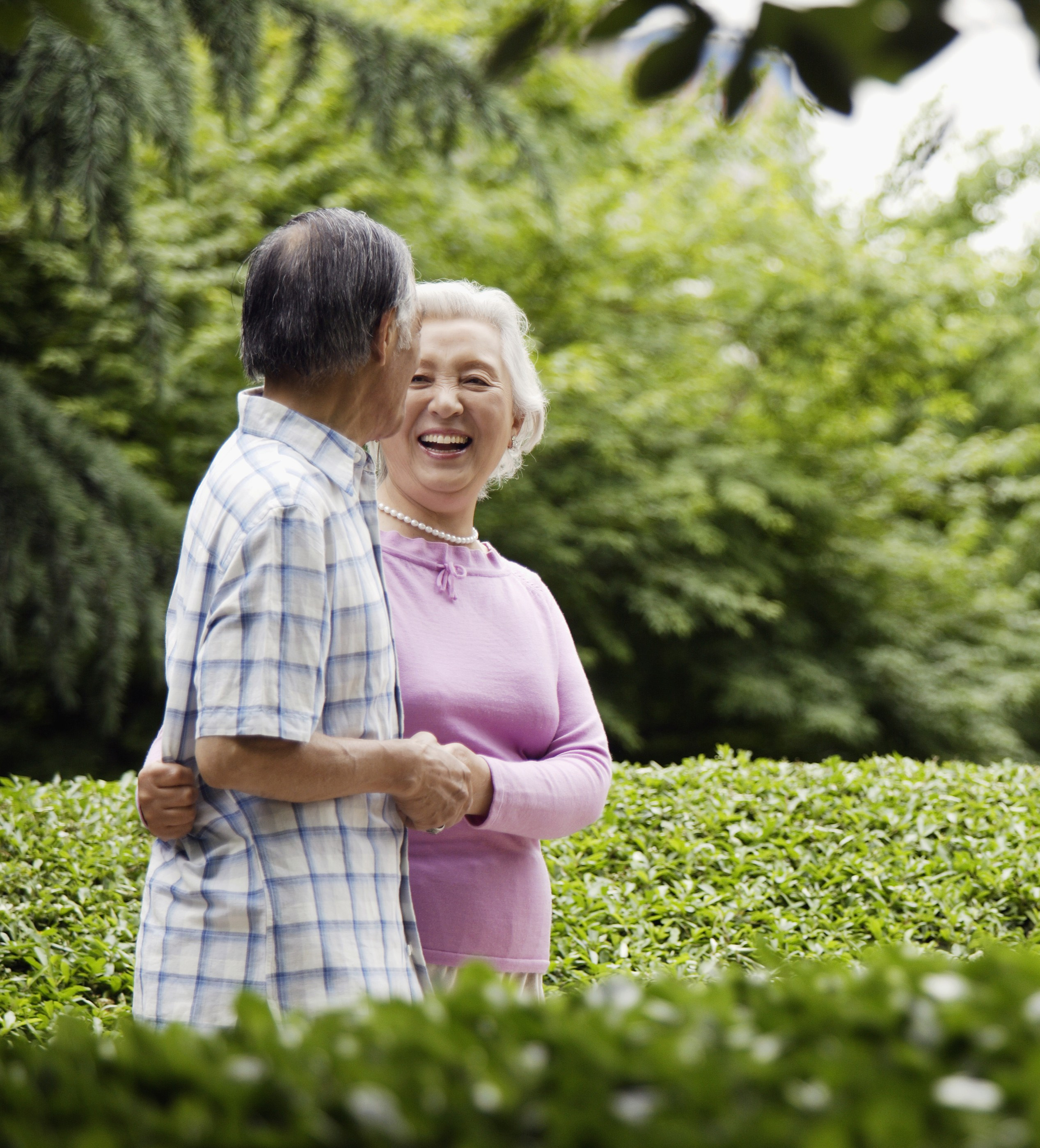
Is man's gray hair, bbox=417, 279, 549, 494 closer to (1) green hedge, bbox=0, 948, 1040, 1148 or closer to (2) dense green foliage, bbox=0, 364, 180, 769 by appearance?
(1) green hedge, bbox=0, 948, 1040, 1148

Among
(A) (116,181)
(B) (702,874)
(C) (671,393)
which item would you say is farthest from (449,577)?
(C) (671,393)

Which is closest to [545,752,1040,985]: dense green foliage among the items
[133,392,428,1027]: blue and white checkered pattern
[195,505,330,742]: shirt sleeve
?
[133,392,428,1027]: blue and white checkered pattern

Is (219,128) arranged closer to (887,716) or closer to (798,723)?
(798,723)

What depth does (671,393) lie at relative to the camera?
366 inches

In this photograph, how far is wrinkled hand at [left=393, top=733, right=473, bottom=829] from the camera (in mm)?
1804

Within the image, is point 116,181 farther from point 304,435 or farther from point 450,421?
point 304,435

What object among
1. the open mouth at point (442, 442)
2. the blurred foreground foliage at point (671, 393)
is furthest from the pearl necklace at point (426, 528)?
the blurred foreground foliage at point (671, 393)

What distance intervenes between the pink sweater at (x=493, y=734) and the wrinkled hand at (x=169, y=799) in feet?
1.61

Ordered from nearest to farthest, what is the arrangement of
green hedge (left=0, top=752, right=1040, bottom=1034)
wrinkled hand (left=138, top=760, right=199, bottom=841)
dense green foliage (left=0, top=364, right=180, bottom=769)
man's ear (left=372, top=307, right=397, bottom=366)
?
wrinkled hand (left=138, top=760, right=199, bottom=841) → man's ear (left=372, top=307, right=397, bottom=366) → green hedge (left=0, top=752, right=1040, bottom=1034) → dense green foliage (left=0, top=364, right=180, bottom=769)

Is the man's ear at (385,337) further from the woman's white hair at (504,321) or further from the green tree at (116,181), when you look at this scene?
the green tree at (116,181)

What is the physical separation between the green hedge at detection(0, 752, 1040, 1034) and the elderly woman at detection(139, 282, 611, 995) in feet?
4.68

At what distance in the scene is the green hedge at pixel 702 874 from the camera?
3.55 metres

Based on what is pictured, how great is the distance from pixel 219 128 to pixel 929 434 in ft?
22.2

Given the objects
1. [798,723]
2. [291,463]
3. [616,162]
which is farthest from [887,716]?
[291,463]
